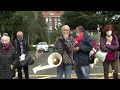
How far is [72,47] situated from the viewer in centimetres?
816

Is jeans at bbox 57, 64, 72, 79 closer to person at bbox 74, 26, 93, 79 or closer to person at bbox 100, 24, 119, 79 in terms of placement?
person at bbox 74, 26, 93, 79

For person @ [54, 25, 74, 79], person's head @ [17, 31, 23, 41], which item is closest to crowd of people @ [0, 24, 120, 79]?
person @ [54, 25, 74, 79]

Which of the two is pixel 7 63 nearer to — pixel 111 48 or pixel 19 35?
pixel 19 35

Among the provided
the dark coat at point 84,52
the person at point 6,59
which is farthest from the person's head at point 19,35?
the dark coat at point 84,52

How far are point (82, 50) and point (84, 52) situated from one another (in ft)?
0.29

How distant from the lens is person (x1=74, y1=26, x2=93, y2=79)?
326 inches

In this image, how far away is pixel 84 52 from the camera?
8344 millimetres

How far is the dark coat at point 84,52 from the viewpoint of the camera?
27.2 feet

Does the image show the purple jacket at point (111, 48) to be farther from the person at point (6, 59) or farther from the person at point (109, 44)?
the person at point (6, 59)

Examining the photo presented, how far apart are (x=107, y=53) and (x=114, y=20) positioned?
31.0 ft

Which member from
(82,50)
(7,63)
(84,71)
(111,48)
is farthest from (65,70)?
(7,63)

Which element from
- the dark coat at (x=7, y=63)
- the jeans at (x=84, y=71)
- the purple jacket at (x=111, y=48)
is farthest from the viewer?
the jeans at (x=84, y=71)
